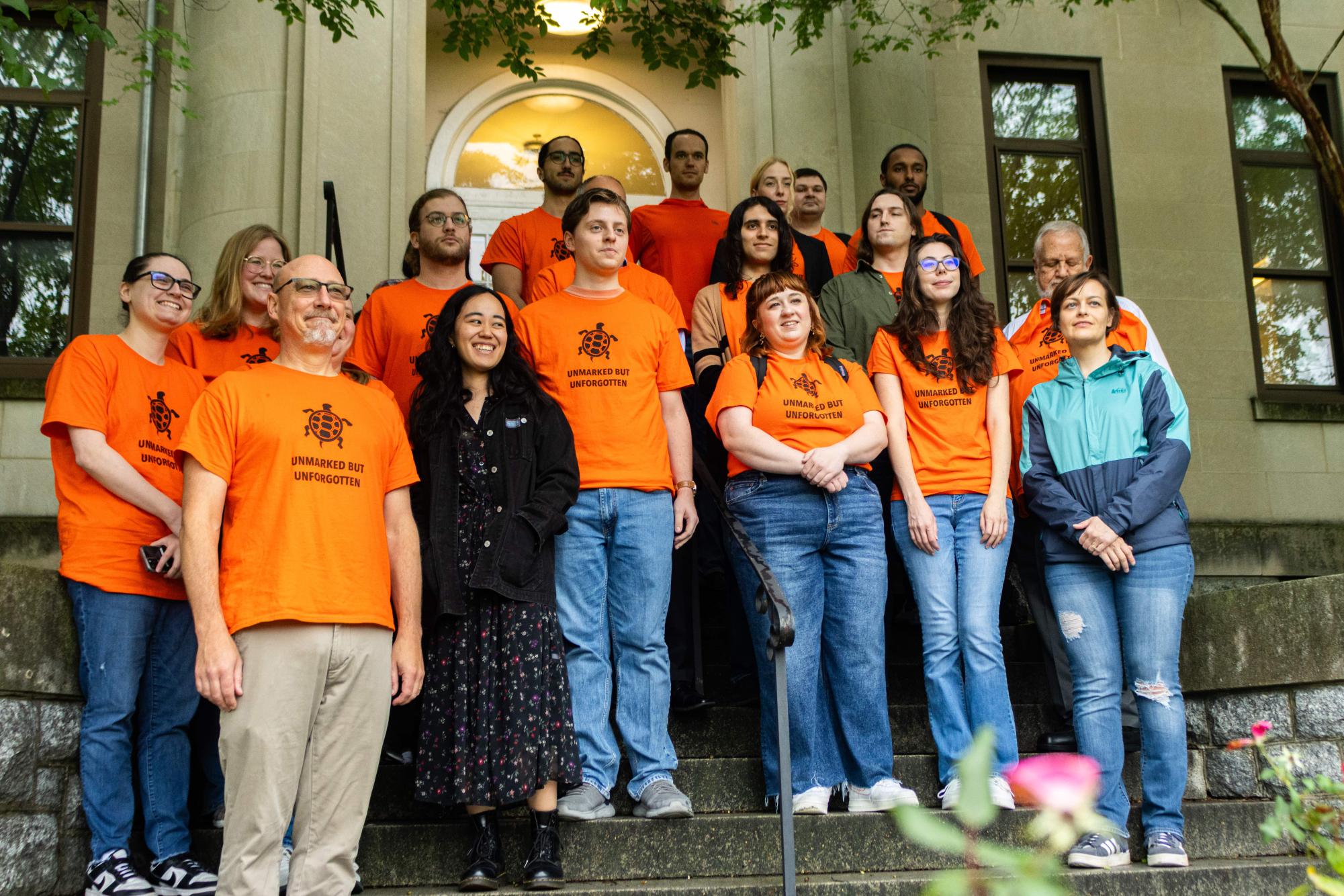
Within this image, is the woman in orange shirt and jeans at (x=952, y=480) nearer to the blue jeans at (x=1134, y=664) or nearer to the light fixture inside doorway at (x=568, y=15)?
the blue jeans at (x=1134, y=664)

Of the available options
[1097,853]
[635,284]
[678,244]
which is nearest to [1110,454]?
[1097,853]

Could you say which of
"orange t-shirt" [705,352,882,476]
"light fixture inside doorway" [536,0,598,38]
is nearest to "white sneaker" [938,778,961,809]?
"orange t-shirt" [705,352,882,476]

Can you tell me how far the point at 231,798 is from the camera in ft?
10.2

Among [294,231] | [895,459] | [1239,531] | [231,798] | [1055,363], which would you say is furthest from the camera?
[1239,531]

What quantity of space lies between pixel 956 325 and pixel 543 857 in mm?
2516

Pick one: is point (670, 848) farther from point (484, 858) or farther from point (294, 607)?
point (294, 607)

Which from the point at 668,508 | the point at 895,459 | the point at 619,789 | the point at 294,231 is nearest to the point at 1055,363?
the point at 895,459

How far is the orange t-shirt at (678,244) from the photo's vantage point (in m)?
5.99

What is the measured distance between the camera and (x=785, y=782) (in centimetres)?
359

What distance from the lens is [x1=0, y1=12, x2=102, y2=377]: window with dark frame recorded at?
7.56 meters

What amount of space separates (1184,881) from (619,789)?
187 centimetres

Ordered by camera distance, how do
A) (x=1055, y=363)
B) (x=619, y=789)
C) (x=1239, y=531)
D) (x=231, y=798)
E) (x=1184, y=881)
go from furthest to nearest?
(x=1239, y=531), (x=1055, y=363), (x=619, y=789), (x=1184, y=881), (x=231, y=798)

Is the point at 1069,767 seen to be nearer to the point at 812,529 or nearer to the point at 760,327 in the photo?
the point at 812,529

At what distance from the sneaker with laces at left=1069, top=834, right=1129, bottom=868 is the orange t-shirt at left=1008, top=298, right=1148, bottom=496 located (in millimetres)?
1495
